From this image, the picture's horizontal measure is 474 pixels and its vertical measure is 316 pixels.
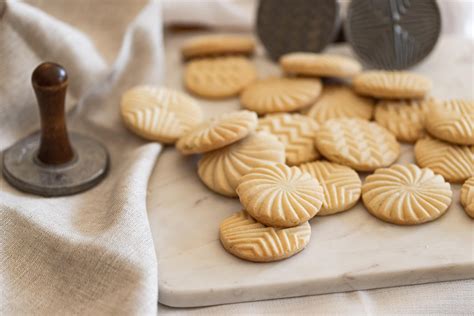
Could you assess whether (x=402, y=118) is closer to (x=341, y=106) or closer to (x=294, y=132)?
(x=341, y=106)

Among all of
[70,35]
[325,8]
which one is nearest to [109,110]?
[70,35]

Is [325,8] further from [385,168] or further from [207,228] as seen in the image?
[207,228]

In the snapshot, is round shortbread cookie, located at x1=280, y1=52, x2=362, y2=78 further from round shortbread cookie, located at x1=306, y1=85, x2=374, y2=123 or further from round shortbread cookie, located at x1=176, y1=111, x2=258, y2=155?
round shortbread cookie, located at x1=176, y1=111, x2=258, y2=155

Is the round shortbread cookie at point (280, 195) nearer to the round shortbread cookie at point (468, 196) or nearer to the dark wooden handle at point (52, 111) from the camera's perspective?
the round shortbread cookie at point (468, 196)

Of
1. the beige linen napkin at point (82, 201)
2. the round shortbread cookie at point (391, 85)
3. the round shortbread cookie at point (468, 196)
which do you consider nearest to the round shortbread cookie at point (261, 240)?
the beige linen napkin at point (82, 201)

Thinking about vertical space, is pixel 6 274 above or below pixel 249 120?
below

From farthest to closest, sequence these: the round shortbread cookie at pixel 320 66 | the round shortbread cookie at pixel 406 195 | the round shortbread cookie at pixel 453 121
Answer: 1. the round shortbread cookie at pixel 320 66
2. the round shortbread cookie at pixel 453 121
3. the round shortbread cookie at pixel 406 195
